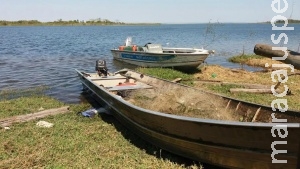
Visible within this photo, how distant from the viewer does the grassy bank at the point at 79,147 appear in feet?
20.8

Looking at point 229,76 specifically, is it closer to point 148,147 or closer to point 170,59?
point 170,59

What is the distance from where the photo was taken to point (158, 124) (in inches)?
259

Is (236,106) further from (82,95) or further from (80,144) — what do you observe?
(82,95)

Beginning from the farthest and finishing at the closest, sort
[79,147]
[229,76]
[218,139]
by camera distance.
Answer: [229,76] < [79,147] < [218,139]

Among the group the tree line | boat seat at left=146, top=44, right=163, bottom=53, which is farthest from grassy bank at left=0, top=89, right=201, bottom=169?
the tree line

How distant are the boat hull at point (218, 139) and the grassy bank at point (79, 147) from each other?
15.4 inches

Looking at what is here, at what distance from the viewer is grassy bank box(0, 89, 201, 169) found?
6.34 metres

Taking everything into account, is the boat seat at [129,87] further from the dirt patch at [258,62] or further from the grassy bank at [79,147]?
the dirt patch at [258,62]

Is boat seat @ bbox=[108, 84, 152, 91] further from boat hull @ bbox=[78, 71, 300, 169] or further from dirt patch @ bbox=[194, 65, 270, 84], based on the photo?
dirt patch @ bbox=[194, 65, 270, 84]

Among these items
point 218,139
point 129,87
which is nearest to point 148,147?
point 218,139

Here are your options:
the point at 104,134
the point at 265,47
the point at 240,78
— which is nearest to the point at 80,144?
the point at 104,134

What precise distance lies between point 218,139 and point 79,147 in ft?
11.6

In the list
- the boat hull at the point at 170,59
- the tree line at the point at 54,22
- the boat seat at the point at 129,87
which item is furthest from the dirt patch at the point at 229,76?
the tree line at the point at 54,22

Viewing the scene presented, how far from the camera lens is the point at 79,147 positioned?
23.8ft
